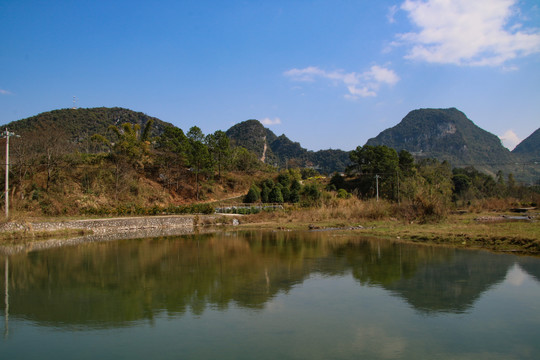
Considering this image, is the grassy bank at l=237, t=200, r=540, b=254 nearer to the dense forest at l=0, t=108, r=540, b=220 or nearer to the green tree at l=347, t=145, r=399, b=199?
the dense forest at l=0, t=108, r=540, b=220

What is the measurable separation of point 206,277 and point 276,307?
3.31 metres

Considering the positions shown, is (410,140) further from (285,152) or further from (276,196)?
(276,196)

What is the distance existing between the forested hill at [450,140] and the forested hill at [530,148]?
3524 millimetres

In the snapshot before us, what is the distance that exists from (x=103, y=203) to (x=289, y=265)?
82.1ft

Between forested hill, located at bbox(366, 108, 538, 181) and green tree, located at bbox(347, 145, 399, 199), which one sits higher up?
forested hill, located at bbox(366, 108, 538, 181)

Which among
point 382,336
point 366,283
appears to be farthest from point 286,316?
point 366,283

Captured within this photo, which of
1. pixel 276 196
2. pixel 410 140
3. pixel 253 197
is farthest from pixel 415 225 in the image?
pixel 410 140

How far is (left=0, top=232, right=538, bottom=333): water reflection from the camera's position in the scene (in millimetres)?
7379

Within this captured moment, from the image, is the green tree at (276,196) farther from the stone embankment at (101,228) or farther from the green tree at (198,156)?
the stone embankment at (101,228)

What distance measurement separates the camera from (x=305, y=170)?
6844 centimetres

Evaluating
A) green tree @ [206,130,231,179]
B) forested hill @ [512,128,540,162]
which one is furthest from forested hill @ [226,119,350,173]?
forested hill @ [512,128,540,162]

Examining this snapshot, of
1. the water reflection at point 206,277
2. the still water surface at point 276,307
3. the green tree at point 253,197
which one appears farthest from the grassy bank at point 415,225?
the green tree at point 253,197

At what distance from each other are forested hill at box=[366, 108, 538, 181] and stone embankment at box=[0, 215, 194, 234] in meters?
84.7

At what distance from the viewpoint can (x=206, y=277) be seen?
1012 centimetres
